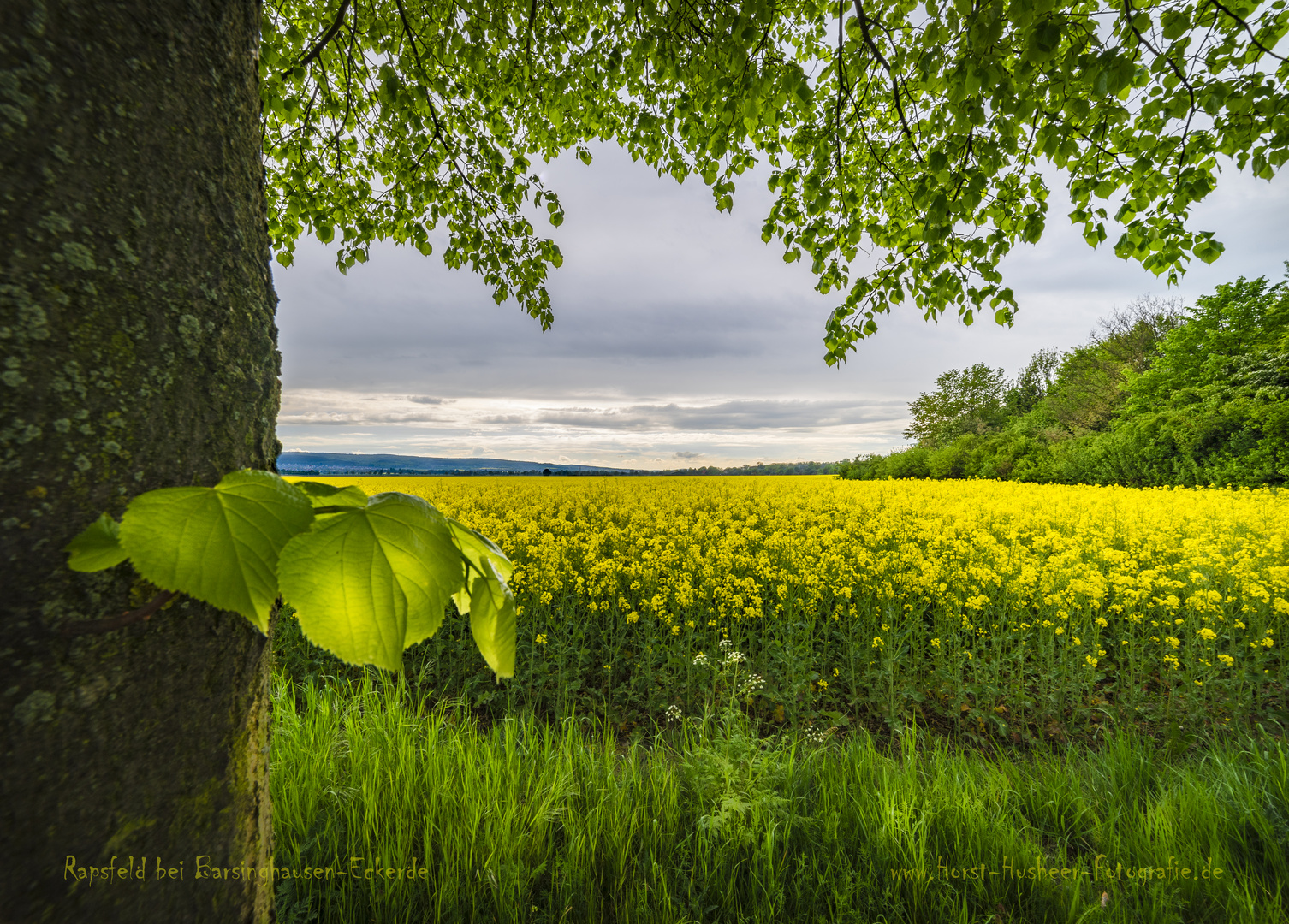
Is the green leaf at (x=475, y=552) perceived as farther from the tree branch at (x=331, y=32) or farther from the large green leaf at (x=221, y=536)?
the tree branch at (x=331, y=32)

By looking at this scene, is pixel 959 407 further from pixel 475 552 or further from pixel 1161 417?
pixel 475 552

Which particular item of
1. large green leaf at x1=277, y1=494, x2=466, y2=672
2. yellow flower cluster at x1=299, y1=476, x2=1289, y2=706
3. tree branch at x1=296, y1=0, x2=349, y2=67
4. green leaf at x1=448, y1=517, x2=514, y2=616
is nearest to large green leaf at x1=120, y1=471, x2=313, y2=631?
large green leaf at x1=277, y1=494, x2=466, y2=672

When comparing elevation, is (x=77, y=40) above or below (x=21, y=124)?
above

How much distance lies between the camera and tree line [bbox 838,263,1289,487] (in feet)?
47.5

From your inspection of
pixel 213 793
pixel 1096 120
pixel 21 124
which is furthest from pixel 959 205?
pixel 213 793

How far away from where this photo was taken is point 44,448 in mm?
448

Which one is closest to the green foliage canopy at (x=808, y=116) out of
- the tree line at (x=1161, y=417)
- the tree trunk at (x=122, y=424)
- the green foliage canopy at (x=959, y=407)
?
the tree trunk at (x=122, y=424)

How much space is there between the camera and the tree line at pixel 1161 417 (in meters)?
14.5

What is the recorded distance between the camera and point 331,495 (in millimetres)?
591

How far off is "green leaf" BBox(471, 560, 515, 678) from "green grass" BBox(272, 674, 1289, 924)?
1758 millimetres

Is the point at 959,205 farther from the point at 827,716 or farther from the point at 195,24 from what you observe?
the point at 827,716

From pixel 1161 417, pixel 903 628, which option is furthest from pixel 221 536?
pixel 1161 417

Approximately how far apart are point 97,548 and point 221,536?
0.35 ft

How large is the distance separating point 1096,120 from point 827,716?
14.9 feet
